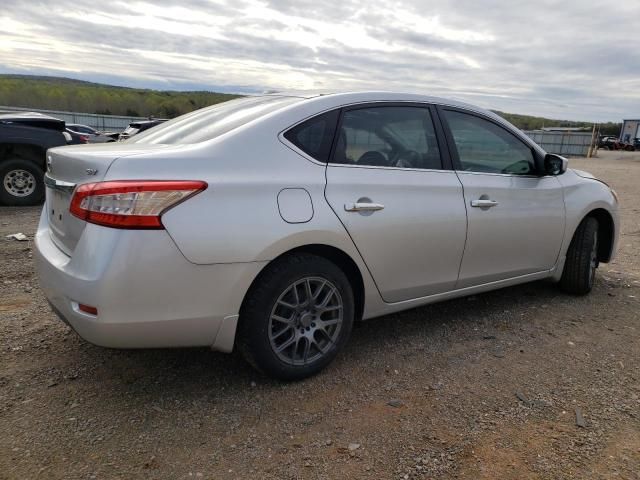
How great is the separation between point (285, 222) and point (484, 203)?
1.62 meters

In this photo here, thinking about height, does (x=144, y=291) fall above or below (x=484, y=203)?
below

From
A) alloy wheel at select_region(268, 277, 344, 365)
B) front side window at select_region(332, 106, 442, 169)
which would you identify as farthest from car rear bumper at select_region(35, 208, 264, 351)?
front side window at select_region(332, 106, 442, 169)

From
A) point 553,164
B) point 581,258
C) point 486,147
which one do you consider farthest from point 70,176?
point 581,258

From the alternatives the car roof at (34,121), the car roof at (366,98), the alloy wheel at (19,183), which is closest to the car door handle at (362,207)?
the car roof at (366,98)

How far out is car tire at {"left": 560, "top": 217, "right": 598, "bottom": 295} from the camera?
462cm

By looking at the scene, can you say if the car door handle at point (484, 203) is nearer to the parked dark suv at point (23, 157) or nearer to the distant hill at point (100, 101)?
the parked dark suv at point (23, 157)

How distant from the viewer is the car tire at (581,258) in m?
4.62

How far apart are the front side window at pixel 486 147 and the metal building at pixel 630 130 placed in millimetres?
69988

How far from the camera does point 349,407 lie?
2834 millimetres

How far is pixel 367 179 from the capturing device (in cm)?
314

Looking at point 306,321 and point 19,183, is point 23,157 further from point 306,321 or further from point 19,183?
point 306,321

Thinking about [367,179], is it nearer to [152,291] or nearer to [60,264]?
[152,291]

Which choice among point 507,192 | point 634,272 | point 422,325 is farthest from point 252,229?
point 634,272

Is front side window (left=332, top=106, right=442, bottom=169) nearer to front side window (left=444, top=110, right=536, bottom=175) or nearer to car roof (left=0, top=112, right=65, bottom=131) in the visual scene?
front side window (left=444, top=110, right=536, bottom=175)
